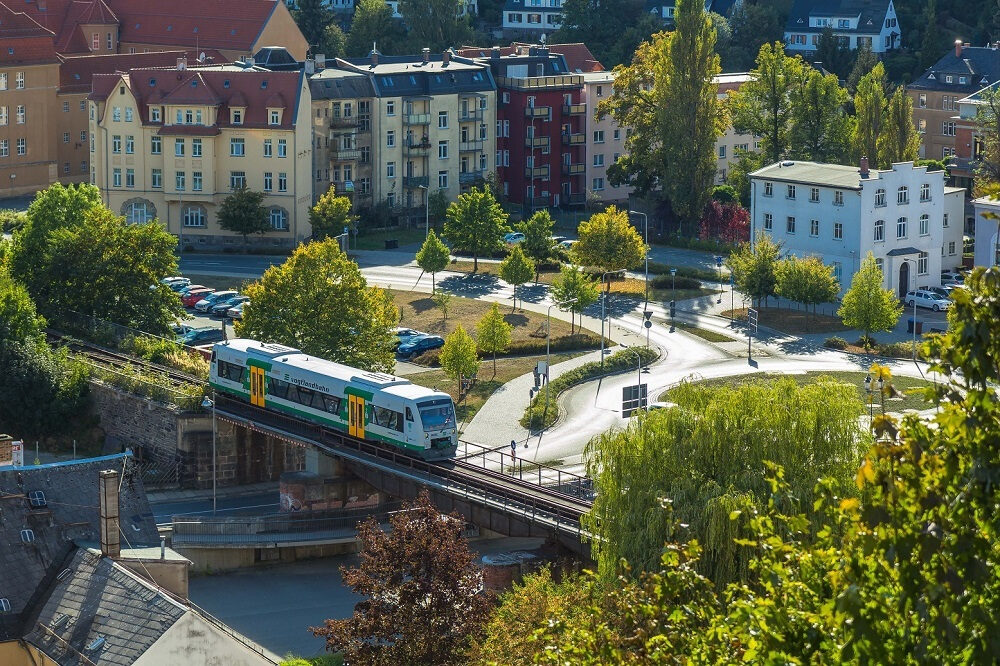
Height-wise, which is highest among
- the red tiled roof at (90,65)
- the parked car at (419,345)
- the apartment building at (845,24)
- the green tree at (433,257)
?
the apartment building at (845,24)

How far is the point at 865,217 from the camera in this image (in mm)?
90750

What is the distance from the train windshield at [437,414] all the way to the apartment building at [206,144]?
46997 millimetres

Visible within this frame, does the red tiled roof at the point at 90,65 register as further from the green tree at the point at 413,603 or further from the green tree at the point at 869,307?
the green tree at the point at 413,603

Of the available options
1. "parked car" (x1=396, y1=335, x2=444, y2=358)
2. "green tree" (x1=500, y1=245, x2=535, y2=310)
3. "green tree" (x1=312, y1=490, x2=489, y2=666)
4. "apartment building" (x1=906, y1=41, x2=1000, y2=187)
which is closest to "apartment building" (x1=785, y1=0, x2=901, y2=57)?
"apartment building" (x1=906, y1=41, x2=1000, y2=187)

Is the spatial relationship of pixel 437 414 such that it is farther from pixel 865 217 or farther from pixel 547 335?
pixel 865 217

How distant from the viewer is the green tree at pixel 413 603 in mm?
40812

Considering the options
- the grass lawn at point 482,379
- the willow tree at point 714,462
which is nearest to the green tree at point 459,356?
the grass lawn at point 482,379

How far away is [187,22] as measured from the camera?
131m

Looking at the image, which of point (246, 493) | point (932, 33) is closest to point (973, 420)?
point (246, 493)

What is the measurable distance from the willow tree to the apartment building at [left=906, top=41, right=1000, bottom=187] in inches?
3107

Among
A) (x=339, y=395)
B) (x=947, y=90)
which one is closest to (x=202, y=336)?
(x=339, y=395)

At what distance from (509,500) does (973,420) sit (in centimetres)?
3740

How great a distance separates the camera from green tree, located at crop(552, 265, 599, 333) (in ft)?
275

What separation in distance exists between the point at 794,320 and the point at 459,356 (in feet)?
71.3
